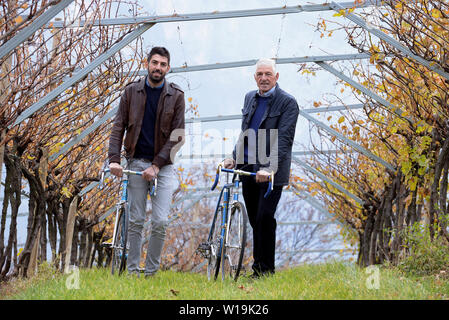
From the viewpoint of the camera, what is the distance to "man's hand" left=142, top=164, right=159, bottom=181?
188 inches

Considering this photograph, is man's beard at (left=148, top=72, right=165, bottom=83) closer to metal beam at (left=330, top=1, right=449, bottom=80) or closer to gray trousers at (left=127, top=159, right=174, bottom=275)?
gray trousers at (left=127, top=159, right=174, bottom=275)

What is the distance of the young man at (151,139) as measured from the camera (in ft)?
16.0

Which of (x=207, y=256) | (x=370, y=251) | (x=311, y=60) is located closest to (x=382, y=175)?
(x=370, y=251)

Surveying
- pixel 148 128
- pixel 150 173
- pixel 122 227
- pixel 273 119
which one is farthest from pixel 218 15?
pixel 122 227

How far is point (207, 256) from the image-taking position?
5.46 metres

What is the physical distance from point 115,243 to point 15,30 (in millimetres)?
1815

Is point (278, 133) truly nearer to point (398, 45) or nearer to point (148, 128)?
point (148, 128)

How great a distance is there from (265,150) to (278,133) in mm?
172

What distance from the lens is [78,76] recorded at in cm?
579

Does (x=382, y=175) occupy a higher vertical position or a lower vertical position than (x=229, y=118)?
lower
